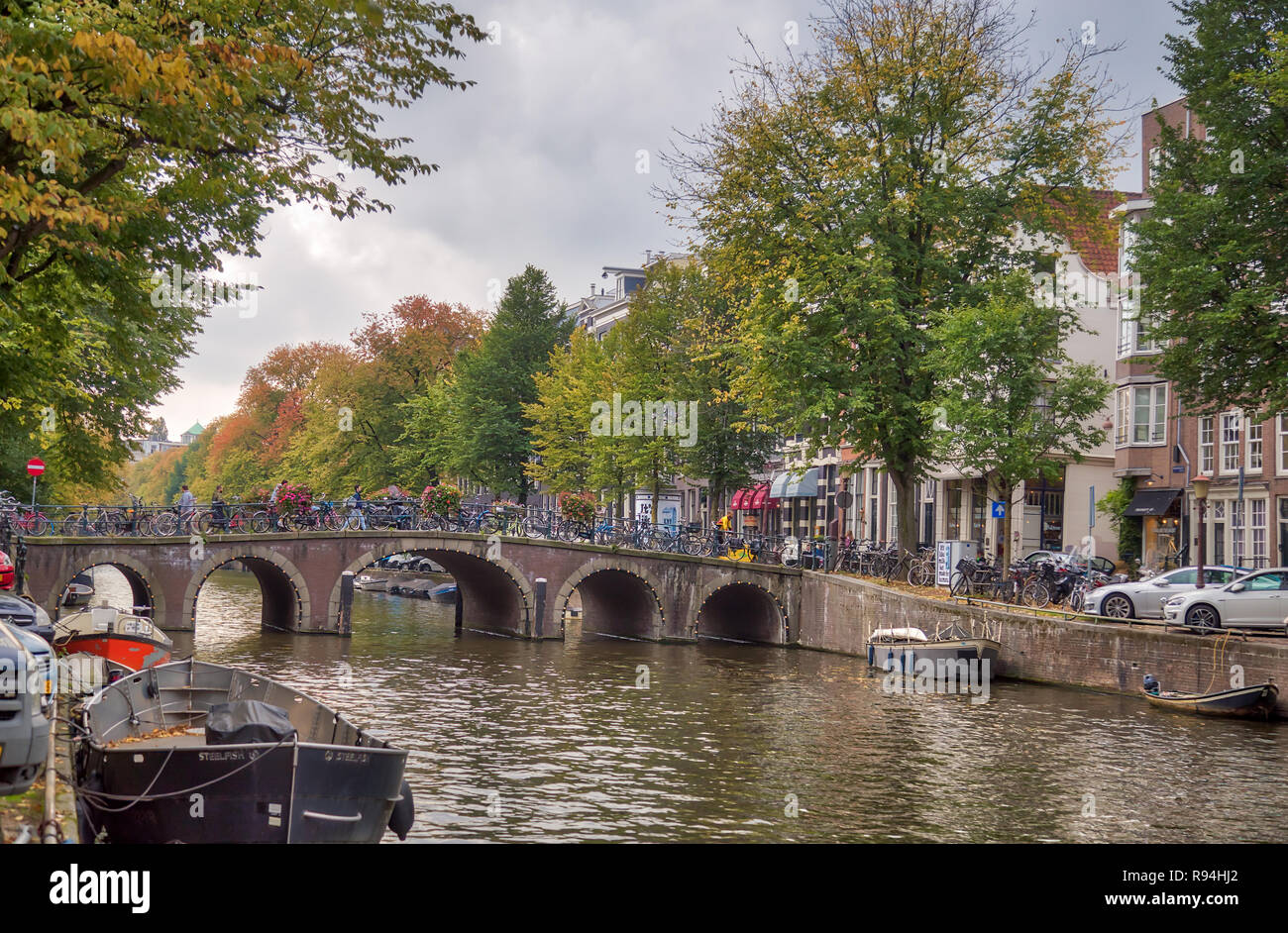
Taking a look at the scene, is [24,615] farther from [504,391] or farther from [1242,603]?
[504,391]

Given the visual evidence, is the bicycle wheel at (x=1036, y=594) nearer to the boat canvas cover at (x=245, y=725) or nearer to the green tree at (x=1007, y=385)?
the green tree at (x=1007, y=385)

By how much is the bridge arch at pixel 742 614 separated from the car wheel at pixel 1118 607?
45.7ft

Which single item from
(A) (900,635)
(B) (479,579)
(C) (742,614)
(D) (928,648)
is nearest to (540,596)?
(B) (479,579)

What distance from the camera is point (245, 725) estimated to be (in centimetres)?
1246

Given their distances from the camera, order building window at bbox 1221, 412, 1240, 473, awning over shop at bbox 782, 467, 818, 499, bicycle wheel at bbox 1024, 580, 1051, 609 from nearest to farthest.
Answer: bicycle wheel at bbox 1024, 580, 1051, 609 < building window at bbox 1221, 412, 1240, 473 < awning over shop at bbox 782, 467, 818, 499

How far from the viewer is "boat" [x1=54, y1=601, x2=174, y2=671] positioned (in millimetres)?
22797

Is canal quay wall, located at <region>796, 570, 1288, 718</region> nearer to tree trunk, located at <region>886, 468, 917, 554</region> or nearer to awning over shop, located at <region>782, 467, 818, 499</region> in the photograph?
tree trunk, located at <region>886, 468, 917, 554</region>

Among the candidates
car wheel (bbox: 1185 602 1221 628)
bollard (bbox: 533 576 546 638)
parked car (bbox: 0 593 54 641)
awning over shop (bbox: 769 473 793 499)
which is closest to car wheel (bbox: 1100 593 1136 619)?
car wheel (bbox: 1185 602 1221 628)

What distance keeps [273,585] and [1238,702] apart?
98.5 feet

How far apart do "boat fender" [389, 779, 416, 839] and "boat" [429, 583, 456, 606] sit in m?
46.8

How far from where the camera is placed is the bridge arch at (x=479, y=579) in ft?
131
